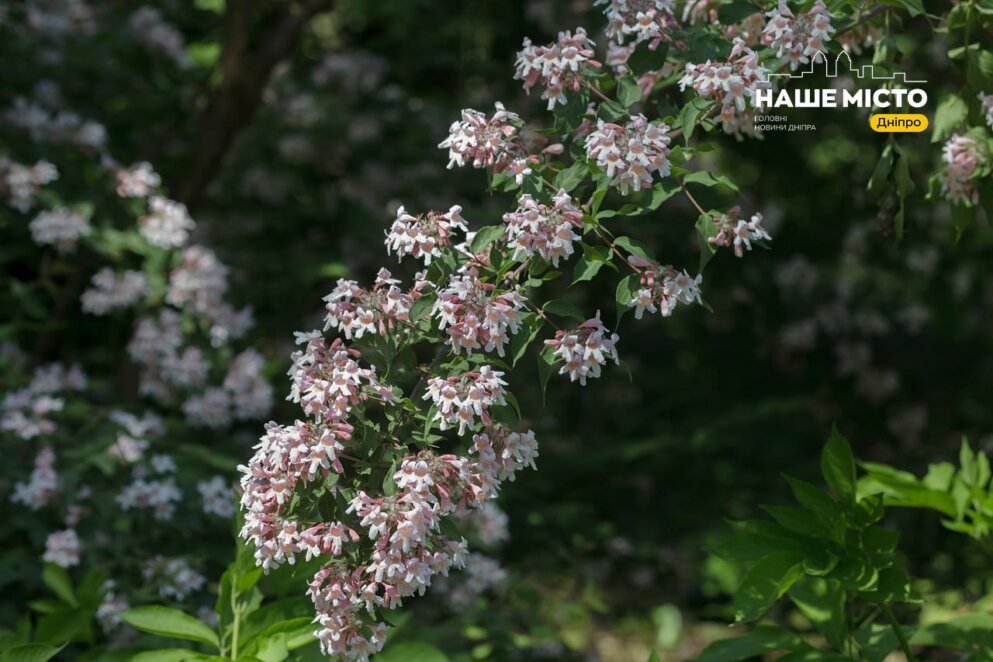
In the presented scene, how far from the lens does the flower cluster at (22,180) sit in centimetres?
330

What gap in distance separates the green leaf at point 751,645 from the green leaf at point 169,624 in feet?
3.03

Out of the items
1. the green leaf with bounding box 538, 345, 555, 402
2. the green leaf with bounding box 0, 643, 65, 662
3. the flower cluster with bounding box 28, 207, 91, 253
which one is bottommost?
the green leaf with bounding box 0, 643, 65, 662

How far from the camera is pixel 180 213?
3402mm

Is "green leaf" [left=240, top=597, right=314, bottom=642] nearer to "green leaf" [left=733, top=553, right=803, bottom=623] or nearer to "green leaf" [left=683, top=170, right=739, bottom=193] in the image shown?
"green leaf" [left=733, top=553, right=803, bottom=623]

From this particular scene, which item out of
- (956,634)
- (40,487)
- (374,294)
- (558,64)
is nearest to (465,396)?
(374,294)

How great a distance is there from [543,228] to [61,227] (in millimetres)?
1924

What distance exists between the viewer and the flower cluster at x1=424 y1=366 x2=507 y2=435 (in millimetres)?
1758

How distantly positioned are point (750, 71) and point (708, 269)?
262 cm

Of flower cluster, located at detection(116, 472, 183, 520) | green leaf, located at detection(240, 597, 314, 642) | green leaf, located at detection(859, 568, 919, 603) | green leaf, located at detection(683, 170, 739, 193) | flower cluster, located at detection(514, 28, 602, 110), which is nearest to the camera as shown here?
green leaf, located at detection(683, 170, 739, 193)

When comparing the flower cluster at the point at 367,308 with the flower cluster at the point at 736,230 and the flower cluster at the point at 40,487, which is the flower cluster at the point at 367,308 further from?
the flower cluster at the point at 40,487

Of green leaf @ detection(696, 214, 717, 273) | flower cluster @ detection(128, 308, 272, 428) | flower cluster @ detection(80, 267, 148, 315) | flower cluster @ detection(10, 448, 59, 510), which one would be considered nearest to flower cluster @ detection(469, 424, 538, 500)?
green leaf @ detection(696, 214, 717, 273)

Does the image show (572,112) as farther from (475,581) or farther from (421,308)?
(475,581)

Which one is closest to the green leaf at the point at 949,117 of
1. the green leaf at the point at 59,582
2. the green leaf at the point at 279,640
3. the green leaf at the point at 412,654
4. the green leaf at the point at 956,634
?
the green leaf at the point at 956,634

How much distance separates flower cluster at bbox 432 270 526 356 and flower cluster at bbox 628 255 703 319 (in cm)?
19
